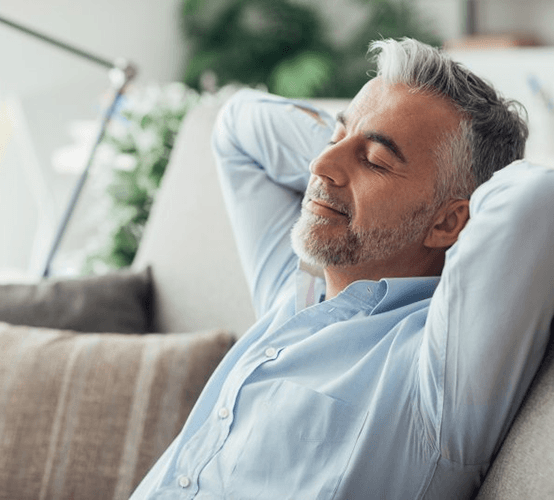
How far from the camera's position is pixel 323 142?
1.63 m

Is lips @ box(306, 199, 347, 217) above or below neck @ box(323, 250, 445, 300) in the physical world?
above

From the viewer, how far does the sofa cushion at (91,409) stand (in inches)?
61.5

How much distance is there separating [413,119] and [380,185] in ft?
0.36

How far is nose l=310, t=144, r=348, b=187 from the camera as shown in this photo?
1.32 metres

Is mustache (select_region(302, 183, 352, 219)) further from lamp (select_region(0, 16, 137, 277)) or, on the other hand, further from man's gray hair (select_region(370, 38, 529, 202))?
lamp (select_region(0, 16, 137, 277))

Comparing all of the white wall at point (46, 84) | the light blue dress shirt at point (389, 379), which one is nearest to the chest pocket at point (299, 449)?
the light blue dress shirt at point (389, 379)

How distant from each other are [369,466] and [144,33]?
433 centimetres

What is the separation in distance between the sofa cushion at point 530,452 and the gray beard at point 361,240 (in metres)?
0.31

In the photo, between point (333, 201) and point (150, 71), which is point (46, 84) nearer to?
point (150, 71)

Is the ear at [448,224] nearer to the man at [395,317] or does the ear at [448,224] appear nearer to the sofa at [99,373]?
the man at [395,317]

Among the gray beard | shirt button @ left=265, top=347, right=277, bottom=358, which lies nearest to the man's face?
the gray beard

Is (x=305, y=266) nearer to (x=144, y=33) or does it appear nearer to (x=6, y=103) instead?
(x=6, y=103)

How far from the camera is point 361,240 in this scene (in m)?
1.32

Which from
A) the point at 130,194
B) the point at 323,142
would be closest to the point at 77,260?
the point at 130,194
